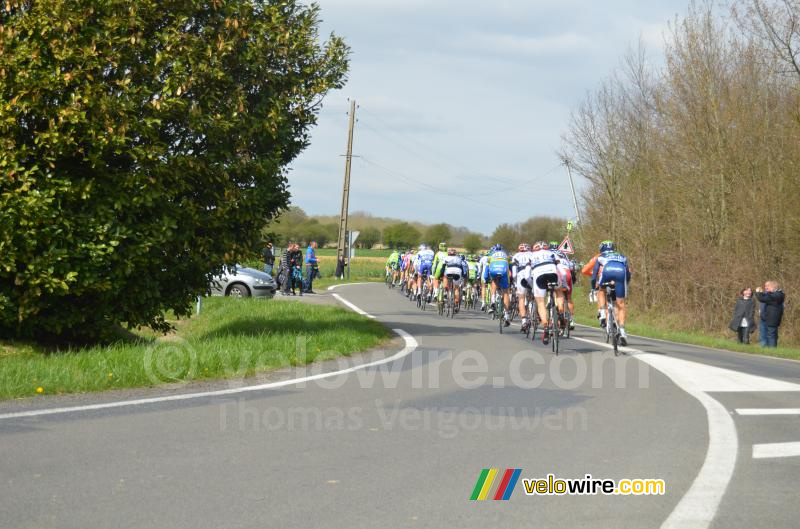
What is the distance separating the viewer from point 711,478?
5.79 meters

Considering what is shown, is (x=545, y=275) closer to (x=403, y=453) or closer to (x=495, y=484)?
(x=403, y=453)

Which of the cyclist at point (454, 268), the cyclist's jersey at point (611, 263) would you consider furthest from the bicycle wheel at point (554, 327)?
the cyclist at point (454, 268)

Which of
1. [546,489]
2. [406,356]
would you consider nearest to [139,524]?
[546,489]

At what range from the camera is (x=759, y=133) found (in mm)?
29203

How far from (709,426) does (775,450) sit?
1.01 metres

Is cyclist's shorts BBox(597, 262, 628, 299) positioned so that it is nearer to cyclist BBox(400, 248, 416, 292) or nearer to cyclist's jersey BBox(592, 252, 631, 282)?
cyclist's jersey BBox(592, 252, 631, 282)

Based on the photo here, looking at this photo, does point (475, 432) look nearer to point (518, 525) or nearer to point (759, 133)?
point (518, 525)

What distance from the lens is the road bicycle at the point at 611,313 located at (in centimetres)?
1448

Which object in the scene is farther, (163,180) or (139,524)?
Result: (163,180)

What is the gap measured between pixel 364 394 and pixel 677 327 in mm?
23611

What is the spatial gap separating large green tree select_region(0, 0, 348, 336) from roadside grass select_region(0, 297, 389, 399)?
96 cm

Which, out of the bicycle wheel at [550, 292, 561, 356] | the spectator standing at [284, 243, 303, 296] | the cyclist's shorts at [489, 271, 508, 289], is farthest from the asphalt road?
the spectator standing at [284, 243, 303, 296]

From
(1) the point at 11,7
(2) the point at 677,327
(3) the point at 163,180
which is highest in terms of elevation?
(1) the point at 11,7

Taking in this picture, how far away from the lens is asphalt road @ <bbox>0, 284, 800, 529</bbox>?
4875 mm
